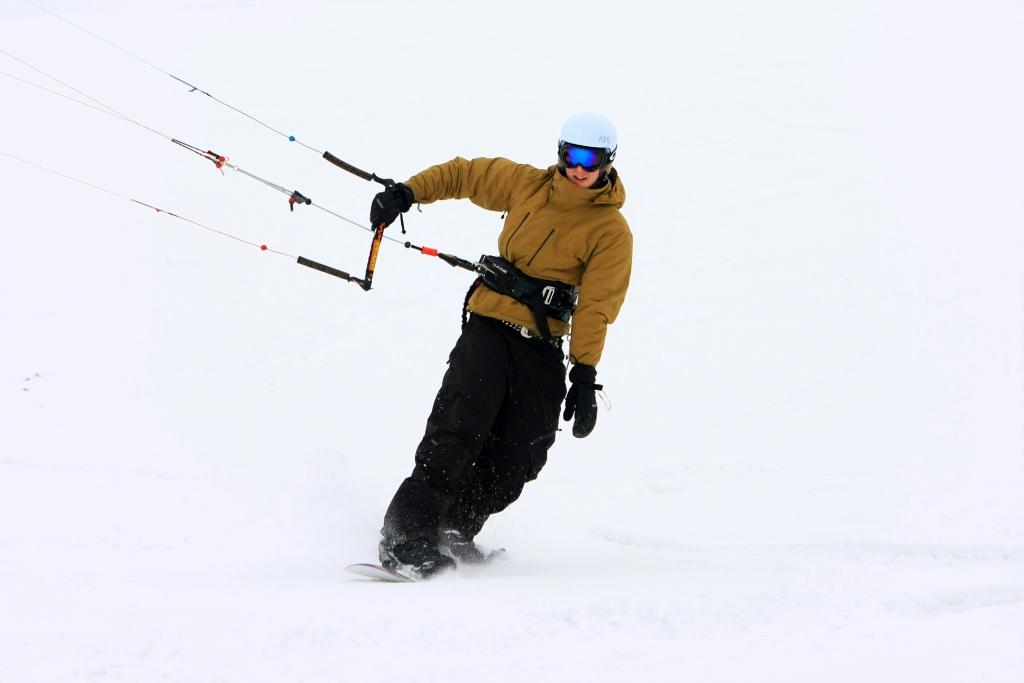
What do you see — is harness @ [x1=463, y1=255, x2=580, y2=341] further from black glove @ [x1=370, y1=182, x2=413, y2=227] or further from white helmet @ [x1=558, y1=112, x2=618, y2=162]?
white helmet @ [x1=558, y1=112, x2=618, y2=162]

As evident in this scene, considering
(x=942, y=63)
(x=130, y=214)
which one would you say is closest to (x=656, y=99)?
(x=942, y=63)

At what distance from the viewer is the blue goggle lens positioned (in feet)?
12.9

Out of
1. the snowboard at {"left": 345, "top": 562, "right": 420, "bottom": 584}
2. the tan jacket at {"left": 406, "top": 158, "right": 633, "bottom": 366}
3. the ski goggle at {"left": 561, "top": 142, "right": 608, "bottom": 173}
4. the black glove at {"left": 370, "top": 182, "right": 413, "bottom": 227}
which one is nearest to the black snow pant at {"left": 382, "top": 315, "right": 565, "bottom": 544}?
the tan jacket at {"left": 406, "top": 158, "right": 633, "bottom": 366}

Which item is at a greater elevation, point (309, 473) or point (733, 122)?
point (733, 122)

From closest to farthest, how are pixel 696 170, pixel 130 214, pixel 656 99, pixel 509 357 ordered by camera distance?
pixel 509 357
pixel 130 214
pixel 696 170
pixel 656 99

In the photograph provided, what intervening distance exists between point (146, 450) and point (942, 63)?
1051 cm

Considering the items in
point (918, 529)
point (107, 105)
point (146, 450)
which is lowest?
point (146, 450)

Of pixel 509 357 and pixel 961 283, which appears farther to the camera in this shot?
pixel 961 283

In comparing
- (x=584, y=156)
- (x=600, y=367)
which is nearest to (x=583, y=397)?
(x=584, y=156)

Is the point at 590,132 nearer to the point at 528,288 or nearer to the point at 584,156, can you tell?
the point at 584,156

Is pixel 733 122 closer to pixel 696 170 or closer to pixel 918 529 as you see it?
pixel 696 170

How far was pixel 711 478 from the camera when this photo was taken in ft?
17.8

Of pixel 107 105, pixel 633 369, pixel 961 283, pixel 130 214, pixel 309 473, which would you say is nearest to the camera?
pixel 309 473

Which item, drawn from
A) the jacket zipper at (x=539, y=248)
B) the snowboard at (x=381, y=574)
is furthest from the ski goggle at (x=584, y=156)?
the snowboard at (x=381, y=574)
